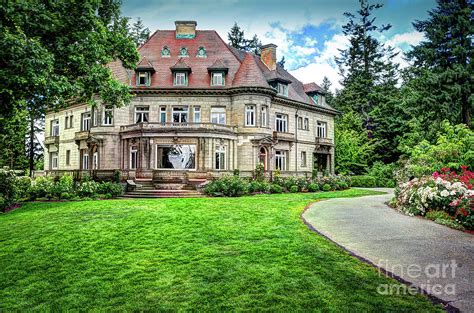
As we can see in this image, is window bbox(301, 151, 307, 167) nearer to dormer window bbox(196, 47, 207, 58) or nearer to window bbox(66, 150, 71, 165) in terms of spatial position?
dormer window bbox(196, 47, 207, 58)

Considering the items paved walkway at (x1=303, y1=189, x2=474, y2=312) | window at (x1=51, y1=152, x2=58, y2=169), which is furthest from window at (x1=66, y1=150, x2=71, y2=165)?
paved walkway at (x1=303, y1=189, x2=474, y2=312)

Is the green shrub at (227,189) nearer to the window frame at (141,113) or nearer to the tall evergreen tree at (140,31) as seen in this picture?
the window frame at (141,113)

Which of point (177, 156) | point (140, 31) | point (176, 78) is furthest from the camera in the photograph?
point (140, 31)

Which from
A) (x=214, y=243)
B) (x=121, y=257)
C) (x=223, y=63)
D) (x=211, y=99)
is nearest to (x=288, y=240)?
(x=214, y=243)

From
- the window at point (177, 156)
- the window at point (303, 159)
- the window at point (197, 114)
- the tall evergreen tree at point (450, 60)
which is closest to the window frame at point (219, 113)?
the window at point (197, 114)

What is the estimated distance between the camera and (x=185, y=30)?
34219 millimetres

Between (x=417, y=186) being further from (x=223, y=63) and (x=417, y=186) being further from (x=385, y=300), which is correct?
(x=223, y=63)

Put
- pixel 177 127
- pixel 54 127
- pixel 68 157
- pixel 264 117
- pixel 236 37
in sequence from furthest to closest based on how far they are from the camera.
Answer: pixel 236 37
pixel 54 127
pixel 68 157
pixel 264 117
pixel 177 127

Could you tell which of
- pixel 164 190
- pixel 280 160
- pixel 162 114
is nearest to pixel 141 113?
pixel 162 114

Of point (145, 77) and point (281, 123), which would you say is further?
point (281, 123)

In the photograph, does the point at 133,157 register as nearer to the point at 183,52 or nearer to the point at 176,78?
the point at 176,78

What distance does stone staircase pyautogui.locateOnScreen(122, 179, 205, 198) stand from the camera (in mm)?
20953

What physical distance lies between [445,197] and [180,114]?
78.7 ft

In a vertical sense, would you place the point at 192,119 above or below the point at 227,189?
above
